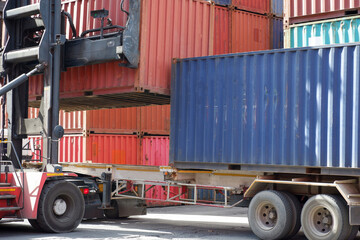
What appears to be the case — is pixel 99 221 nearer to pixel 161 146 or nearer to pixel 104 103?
pixel 104 103

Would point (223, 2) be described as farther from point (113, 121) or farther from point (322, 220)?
point (322, 220)

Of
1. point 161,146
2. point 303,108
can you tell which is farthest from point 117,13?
point 161,146

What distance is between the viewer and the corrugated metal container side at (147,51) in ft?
43.4

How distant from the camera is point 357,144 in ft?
34.5

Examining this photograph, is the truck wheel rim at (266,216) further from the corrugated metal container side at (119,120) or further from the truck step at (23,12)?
the corrugated metal container side at (119,120)

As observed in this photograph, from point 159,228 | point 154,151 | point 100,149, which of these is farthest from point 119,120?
point 159,228

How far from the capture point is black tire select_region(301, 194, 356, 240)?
10.5 m

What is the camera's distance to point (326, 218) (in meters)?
10.8

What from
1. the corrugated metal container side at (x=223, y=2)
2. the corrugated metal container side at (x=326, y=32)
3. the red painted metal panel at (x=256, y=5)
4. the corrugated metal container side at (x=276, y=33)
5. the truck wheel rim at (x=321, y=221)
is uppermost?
the red painted metal panel at (x=256, y=5)

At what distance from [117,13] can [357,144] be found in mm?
6310

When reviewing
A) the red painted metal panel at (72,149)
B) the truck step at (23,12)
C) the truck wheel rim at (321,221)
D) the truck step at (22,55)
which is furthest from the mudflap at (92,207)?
the truck wheel rim at (321,221)

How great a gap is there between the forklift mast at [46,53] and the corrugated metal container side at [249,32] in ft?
19.7

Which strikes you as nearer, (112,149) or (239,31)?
(239,31)

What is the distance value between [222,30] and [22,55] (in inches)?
287
